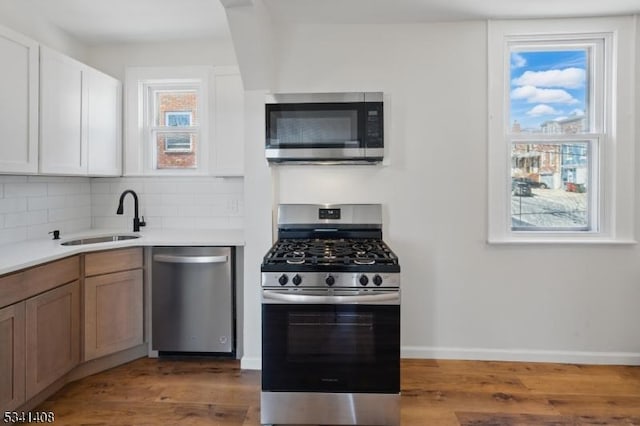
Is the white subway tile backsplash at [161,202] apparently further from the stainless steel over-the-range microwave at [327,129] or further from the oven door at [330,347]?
the oven door at [330,347]

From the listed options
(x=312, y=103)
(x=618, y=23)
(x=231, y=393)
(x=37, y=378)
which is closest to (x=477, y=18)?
(x=618, y=23)

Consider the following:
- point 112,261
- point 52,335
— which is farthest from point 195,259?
point 52,335

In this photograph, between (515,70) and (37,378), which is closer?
(37,378)

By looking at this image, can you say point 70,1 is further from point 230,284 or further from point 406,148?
point 406,148

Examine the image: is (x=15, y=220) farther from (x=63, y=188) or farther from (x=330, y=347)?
(x=330, y=347)

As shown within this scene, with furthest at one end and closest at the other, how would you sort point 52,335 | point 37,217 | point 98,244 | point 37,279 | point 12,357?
point 37,217, point 98,244, point 52,335, point 37,279, point 12,357

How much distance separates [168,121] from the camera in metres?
3.38

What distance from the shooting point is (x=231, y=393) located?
7.91 ft

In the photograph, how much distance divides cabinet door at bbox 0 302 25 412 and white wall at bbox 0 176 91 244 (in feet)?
2.78

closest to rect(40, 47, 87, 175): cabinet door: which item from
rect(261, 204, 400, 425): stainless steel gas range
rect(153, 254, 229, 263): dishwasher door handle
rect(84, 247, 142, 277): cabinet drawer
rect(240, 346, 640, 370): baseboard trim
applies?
rect(84, 247, 142, 277): cabinet drawer

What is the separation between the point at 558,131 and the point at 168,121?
301cm

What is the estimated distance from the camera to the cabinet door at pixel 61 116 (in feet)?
8.26

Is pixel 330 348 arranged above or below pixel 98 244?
below

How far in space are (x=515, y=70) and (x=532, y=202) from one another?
37.4 inches
